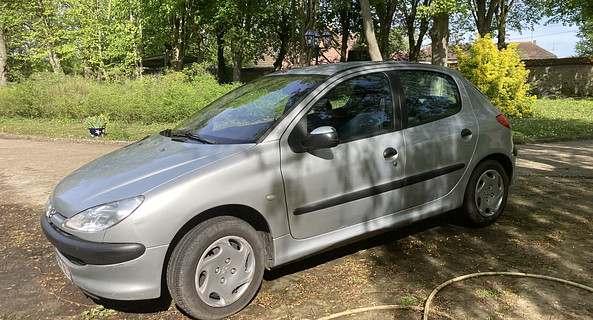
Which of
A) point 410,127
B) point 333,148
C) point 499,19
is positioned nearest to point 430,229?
point 410,127

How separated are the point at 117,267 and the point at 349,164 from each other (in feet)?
5.91

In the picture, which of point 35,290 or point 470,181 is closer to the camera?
point 35,290

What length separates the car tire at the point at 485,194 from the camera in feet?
14.6

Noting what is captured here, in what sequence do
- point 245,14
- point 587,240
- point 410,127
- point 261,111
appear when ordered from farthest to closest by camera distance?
point 245,14 < point 587,240 < point 410,127 < point 261,111

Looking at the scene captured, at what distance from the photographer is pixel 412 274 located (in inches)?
145

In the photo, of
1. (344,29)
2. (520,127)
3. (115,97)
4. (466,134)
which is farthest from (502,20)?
(466,134)

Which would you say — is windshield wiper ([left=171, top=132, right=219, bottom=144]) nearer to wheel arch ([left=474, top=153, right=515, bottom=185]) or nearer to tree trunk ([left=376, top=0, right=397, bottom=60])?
wheel arch ([left=474, top=153, right=515, bottom=185])

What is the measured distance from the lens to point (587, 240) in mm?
4324

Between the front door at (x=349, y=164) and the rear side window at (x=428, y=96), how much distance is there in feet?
0.71

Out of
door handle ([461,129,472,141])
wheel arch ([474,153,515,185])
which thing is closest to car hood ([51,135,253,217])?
door handle ([461,129,472,141])

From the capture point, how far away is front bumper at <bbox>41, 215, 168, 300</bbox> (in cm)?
273

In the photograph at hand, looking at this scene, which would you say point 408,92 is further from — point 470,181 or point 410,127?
point 470,181

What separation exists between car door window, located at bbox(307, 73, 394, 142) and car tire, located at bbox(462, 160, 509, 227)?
1.25 meters

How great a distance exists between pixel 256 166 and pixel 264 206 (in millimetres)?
283
